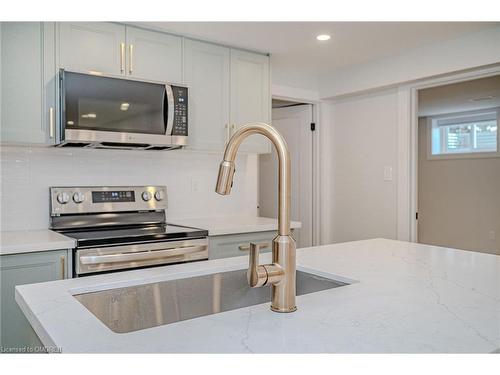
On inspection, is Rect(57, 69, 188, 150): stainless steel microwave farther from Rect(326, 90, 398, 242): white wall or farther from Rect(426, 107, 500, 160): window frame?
Rect(426, 107, 500, 160): window frame

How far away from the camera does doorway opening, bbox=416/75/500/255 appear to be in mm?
5320

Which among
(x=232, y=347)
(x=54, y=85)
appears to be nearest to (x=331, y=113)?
(x=54, y=85)

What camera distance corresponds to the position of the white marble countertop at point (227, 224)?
8.73 feet

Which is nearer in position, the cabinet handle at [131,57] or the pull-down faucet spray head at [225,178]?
the pull-down faucet spray head at [225,178]

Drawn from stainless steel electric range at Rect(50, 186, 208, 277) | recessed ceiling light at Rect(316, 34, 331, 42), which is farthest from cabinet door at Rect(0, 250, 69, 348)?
recessed ceiling light at Rect(316, 34, 331, 42)

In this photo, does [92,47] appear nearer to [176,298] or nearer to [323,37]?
[323,37]

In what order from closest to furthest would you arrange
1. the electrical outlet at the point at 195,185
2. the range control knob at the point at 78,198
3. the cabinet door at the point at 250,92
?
the range control knob at the point at 78,198 < the cabinet door at the point at 250,92 < the electrical outlet at the point at 195,185

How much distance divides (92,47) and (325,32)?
1.47m

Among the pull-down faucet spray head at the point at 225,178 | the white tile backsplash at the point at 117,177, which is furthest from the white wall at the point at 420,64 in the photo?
the pull-down faucet spray head at the point at 225,178

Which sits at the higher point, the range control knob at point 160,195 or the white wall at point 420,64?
the white wall at point 420,64

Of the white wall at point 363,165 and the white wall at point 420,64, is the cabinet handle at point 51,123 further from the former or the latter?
A: the white wall at point 363,165

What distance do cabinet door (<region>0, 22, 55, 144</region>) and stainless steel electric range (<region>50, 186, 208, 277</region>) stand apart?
18.2 inches

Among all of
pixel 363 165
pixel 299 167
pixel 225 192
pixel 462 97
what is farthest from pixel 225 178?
pixel 462 97
